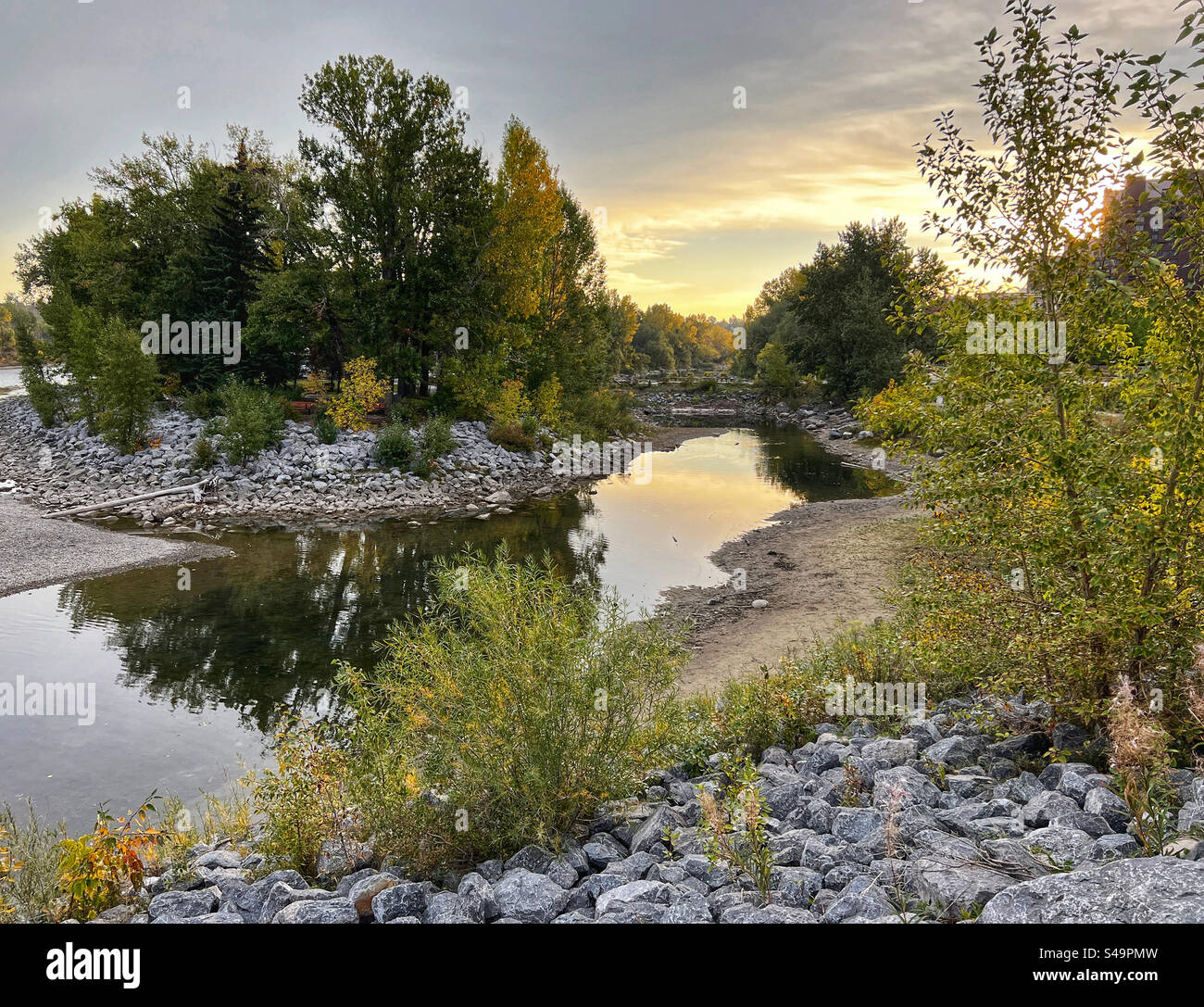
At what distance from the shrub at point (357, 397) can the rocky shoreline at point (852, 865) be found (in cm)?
2458

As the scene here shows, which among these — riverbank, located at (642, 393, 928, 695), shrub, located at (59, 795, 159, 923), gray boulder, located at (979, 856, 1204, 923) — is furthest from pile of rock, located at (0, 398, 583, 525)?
gray boulder, located at (979, 856, 1204, 923)

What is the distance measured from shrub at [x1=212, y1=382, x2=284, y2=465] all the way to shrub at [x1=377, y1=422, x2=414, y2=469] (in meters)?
4.21

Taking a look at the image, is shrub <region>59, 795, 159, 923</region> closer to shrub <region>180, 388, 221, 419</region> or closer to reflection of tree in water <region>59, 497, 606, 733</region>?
reflection of tree in water <region>59, 497, 606, 733</region>

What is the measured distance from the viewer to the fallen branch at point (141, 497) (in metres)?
21.0

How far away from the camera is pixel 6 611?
13594 millimetres

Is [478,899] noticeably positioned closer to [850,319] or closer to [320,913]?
[320,913]

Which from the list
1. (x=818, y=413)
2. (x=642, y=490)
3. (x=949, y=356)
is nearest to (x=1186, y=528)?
(x=949, y=356)

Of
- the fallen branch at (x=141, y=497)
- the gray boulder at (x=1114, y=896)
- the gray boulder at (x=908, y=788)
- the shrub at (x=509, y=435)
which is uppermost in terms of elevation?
the shrub at (x=509, y=435)

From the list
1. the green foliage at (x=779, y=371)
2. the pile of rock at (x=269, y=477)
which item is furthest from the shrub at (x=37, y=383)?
the green foliage at (x=779, y=371)

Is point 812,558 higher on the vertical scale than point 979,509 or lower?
lower

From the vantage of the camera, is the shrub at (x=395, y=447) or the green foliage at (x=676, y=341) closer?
the shrub at (x=395, y=447)

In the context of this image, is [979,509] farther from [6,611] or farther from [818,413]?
[818,413]

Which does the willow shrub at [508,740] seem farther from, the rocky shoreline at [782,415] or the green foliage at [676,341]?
the green foliage at [676,341]
